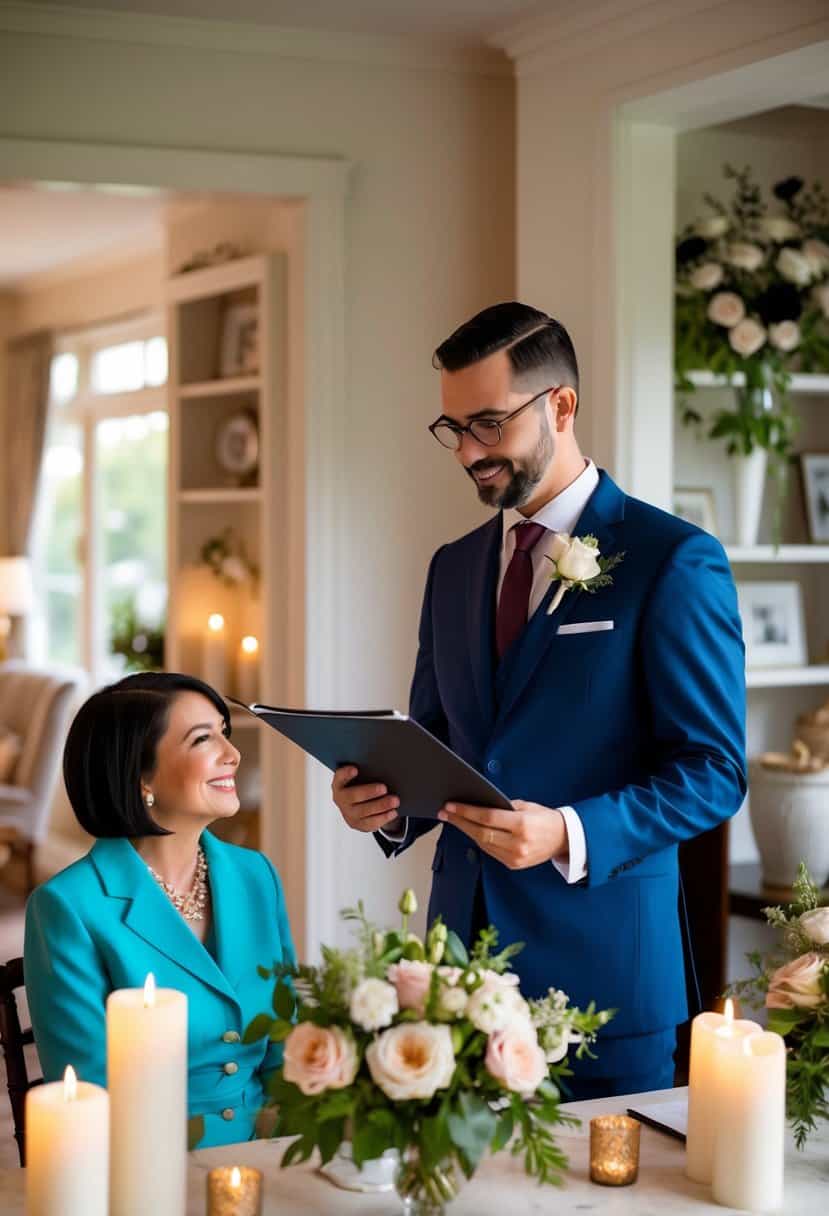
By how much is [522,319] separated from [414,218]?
2280mm

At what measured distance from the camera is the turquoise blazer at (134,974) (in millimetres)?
2081

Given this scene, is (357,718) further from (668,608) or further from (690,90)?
(690,90)

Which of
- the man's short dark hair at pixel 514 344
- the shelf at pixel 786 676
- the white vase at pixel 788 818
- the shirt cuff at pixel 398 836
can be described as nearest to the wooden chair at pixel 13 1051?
the shirt cuff at pixel 398 836

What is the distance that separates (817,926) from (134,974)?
0.90 metres

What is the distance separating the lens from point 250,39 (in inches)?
164

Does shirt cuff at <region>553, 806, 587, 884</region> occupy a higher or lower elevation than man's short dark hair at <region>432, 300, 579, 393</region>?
lower

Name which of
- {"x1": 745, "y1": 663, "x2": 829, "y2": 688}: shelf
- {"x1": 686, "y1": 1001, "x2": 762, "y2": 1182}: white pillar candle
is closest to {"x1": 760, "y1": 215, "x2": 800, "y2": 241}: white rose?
{"x1": 745, "y1": 663, "x2": 829, "y2": 688}: shelf

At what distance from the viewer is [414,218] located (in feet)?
14.6

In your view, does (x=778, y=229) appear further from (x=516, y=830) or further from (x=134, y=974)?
(x=134, y=974)

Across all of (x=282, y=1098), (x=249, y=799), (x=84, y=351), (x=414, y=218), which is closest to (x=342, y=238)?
(x=414, y=218)

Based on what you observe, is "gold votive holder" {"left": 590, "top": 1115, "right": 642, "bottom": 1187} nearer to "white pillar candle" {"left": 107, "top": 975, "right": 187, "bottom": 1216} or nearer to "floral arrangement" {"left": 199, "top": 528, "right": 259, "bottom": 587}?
"white pillar candle" {"left": 107, "top": 975, "right": 187, "bottom": 1216}

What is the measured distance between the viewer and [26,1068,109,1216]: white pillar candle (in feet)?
4.55

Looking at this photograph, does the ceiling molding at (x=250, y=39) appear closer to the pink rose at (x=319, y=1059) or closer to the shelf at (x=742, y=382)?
the shelf at (x=742, y=382)

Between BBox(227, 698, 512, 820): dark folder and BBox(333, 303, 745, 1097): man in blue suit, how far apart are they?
0.17ft
